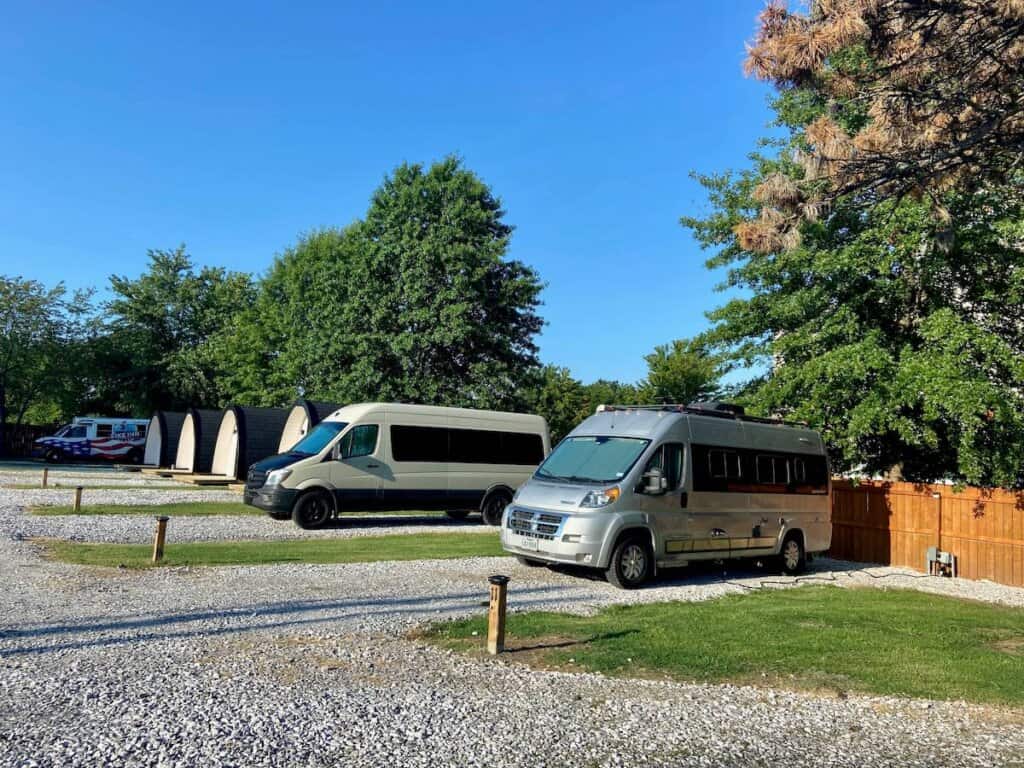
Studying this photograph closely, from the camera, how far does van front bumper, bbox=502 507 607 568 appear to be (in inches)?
450

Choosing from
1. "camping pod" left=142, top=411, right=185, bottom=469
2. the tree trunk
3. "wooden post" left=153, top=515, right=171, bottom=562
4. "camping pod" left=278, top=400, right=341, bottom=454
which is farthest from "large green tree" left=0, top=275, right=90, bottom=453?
"wooden post" left=153, top=515, right=171, bottom=562

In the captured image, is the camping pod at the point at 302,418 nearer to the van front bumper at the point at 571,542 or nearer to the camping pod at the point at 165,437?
the camping pod at the point at 165,437

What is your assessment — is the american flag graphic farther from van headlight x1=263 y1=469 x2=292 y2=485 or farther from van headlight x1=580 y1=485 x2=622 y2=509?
van headlight x1=580 y1=485 x2=622 y2=509

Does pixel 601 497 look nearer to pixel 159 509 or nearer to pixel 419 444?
pixel 419 444

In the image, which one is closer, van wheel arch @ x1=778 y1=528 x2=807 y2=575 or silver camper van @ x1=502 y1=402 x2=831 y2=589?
silver camper van @ x1=502 y1=402 x2=831 y2=589

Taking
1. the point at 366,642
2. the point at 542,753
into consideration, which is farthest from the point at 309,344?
the point at 542,753

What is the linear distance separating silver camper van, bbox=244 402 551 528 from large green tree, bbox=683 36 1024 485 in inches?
234

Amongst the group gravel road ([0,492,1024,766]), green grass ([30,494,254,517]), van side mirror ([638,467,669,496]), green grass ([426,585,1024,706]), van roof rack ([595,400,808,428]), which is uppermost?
van roof rack ([595,400,808,428])

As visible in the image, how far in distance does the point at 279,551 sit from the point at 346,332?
820 inches

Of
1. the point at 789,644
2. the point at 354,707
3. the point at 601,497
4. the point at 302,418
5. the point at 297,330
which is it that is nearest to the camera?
the point at 354,707

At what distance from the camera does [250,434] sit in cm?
2883

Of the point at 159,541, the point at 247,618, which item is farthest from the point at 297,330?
the point at 247,618

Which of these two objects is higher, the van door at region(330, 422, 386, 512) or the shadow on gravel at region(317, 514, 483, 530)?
the van door at region(330, 422, 386, 512)

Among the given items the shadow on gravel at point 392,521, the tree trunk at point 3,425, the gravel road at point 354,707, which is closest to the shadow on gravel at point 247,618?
the gravel road at point 354,707
